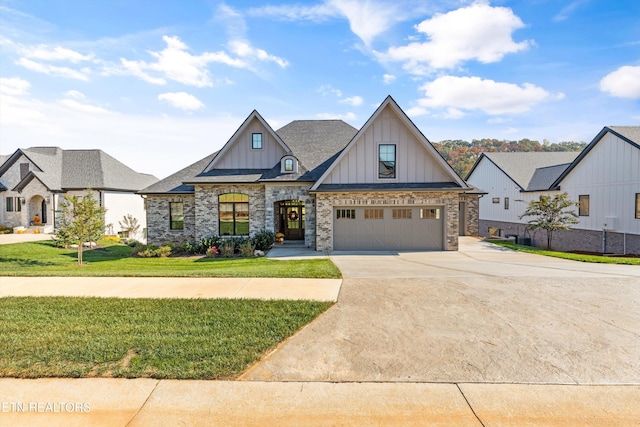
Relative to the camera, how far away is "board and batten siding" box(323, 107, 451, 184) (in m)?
16.0

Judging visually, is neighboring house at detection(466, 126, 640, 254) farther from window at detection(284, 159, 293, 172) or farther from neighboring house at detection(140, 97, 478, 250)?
window at detection(284, 159, 293, 172)

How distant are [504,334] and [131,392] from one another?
5.73 metres

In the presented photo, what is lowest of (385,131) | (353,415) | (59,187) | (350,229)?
(353,415)

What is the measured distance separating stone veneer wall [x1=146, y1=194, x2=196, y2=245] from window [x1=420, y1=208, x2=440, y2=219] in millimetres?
13091

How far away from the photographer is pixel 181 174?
2045 centimetres

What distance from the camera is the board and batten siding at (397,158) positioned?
16.0 meters

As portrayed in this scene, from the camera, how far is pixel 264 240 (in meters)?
16.9

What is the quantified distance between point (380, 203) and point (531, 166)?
855 inches

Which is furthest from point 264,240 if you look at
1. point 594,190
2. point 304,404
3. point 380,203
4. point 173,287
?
point 594,190

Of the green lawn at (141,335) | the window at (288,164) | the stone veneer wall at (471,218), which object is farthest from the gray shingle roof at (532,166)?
the green lawn at (141,335)

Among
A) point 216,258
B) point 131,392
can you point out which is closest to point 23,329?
point 131,392

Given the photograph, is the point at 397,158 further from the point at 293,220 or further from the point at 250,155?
the point at 250,155

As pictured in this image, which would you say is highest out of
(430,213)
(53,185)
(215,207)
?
(53,185)

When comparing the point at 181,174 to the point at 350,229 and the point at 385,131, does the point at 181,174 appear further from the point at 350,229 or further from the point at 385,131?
the point at 385,131
